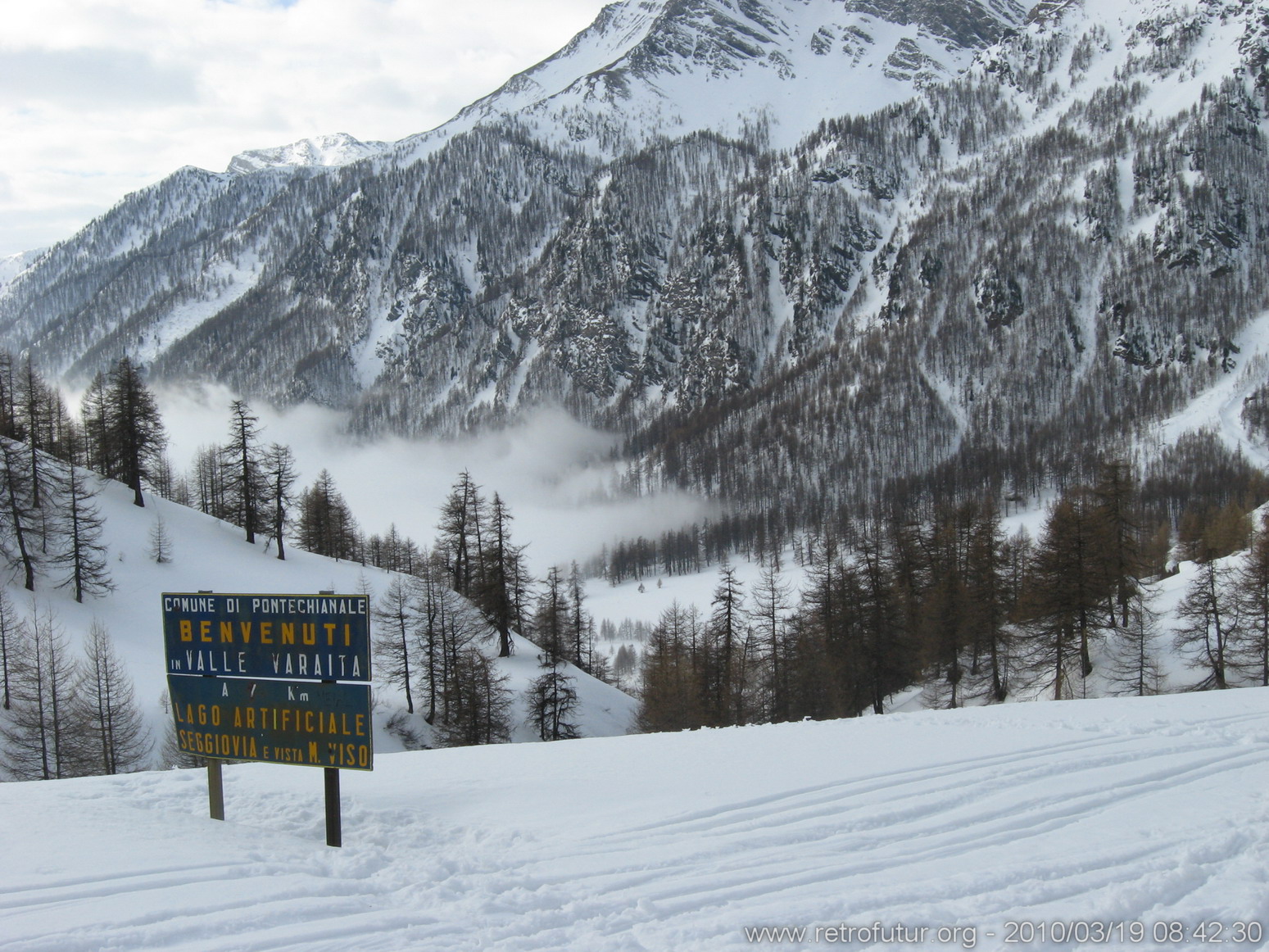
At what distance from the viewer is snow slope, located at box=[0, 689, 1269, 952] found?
22.5 feet

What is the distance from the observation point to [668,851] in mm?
8797

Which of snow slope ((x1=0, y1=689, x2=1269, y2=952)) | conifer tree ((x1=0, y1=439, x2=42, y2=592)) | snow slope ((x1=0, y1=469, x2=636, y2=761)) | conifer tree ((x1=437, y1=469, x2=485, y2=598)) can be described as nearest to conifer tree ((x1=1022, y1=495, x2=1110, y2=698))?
snow slope ((x1=0, y1=689, x2=1269, y2=952))

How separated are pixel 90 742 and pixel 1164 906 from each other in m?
32.4

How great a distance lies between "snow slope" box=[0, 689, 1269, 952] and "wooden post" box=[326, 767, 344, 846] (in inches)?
9.4

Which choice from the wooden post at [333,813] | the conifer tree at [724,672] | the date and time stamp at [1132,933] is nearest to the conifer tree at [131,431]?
the conifer tree at [724,672]

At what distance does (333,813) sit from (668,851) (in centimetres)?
399

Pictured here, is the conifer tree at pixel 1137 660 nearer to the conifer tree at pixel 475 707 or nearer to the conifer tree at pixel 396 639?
the conifer tree at pixel 475 707

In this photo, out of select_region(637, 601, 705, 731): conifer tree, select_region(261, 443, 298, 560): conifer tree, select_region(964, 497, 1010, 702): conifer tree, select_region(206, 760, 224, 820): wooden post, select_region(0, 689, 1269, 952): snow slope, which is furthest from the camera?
select_region(261, 443, 298, 560): conifer tree

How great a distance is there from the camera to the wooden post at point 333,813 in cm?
915

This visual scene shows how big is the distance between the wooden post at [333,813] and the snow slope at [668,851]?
0.24 m

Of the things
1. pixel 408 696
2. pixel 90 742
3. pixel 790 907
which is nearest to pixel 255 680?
pixel 790 907

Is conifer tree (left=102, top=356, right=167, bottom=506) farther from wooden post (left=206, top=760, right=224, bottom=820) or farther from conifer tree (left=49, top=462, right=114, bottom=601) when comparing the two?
wooden post (left=206, top=760, right=224, bottom=820)

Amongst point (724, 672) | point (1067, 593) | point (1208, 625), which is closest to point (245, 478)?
point (724, 672)

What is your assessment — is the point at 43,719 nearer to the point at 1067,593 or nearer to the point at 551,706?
the point at 551,706
